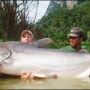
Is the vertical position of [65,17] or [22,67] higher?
[22,67]

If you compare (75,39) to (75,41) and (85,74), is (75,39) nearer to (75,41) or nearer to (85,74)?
(75,41)

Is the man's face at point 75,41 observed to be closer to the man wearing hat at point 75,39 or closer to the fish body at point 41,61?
the man wearing hat at point 75,39

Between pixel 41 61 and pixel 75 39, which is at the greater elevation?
pixel 75 39

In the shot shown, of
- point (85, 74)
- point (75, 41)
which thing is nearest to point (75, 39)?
point (75, 41)

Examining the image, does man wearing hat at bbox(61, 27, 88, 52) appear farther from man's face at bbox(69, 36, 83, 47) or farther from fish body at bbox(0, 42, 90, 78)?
fish body at bbox(0, 42, 90, 78)

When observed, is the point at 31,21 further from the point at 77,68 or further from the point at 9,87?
the point at 9,87

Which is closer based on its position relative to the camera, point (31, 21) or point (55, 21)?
point (31, 21)

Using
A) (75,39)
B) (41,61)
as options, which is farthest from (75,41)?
(41,61)

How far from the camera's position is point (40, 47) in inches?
231

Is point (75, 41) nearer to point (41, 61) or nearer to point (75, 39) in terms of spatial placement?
point (75, 39)

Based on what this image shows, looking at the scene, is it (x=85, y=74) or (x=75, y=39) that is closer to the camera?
(x=85, y=74)

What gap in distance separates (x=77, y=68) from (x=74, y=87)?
2.26ft

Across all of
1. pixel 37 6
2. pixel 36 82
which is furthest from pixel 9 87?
pixel 37 6

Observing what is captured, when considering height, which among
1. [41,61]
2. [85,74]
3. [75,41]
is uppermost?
[75,41]
